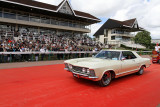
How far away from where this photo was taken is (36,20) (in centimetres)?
2219

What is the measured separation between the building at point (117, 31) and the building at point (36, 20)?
13.0 metres

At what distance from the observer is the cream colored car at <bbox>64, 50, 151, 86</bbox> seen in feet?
13.4

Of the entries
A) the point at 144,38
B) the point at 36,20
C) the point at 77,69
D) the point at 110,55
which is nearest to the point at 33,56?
the point at 77,69

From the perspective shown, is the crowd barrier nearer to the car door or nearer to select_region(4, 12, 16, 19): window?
the car door

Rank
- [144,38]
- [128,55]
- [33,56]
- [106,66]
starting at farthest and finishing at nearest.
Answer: [144,38]
[33,56]
[128,55]
[106,66]

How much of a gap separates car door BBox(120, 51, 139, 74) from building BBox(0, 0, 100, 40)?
1588cm

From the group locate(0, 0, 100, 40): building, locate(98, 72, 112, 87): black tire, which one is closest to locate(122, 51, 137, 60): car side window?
locate(98, 72, 112, 87): black tire

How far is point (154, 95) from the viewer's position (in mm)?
3877

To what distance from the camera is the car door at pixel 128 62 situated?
5.13 m

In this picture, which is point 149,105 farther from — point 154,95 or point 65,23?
point 65,23

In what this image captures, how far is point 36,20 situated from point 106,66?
21559 millimetres

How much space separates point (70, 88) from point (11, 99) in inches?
76.3

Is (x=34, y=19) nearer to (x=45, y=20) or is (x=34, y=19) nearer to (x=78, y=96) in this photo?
(x=45, y=20)

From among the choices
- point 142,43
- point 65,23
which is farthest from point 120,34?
point 65,23
